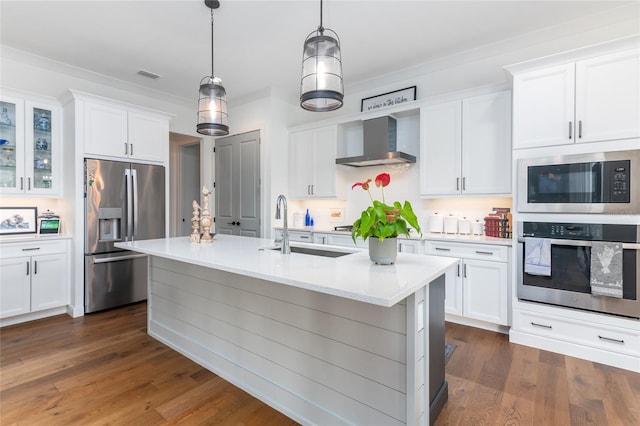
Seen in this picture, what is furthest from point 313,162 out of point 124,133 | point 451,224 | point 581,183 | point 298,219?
point 581,183

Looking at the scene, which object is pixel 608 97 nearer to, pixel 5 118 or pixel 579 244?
pixel 579 244

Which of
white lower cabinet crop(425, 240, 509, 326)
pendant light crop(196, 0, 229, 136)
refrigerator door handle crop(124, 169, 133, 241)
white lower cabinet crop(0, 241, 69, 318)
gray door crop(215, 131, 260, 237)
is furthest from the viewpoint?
gray door crop(215, 131, 260, 237)

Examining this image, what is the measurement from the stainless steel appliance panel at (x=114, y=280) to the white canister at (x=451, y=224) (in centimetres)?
372

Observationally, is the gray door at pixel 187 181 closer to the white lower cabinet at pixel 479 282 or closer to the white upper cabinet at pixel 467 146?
the white upper cabinet at pixel 467 146

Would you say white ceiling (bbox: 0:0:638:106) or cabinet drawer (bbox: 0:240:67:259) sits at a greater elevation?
white ceiling (bbox: 0:0:638:106)

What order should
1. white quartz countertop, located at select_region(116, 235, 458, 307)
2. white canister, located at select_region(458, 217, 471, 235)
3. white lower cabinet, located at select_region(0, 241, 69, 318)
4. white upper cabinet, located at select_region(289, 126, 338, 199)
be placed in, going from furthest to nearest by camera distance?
white upper cabinet, located at select_region(289, 126, 338, 199) < white canister, located at select_region(458, 217, 471, 235) < white lower cabinet, located at select_region(0, 241, 69, 318) < white quartz countertop, located at select_region(116, 235, 458, 307)

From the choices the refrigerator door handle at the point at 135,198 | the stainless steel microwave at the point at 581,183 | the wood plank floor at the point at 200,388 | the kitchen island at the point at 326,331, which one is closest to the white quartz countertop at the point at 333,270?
the kitchen island at the point at 326,331

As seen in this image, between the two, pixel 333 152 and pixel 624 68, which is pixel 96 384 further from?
pixel 624 68

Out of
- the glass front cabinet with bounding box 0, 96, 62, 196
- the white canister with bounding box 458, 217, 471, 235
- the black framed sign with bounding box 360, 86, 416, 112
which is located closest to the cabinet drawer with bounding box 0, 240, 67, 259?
the glass front cabinet with bounding box 0, 96, 62, 196

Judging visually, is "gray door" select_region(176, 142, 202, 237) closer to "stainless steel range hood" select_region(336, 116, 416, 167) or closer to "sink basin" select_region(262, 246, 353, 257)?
"stainless steel range hood" select_region(336, 116, 416, 167)

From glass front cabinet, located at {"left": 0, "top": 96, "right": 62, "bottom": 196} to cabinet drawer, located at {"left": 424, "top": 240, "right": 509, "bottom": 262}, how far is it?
4.31 m

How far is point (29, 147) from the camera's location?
3572mm

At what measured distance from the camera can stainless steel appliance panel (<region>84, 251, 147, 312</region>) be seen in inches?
145

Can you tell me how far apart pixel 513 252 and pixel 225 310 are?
2.52m
